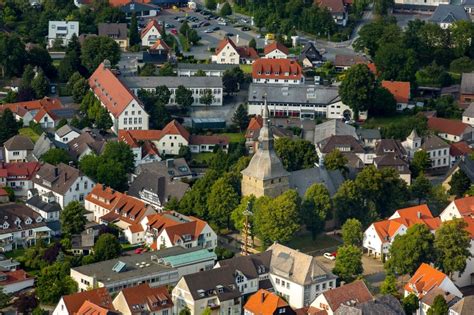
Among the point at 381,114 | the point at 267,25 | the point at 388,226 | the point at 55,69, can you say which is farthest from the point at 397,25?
the point at 388,226

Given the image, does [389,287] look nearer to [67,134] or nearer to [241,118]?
[241,118]

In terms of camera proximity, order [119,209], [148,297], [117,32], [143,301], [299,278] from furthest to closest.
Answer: [117,32], [119,209], [299,278], [148,297], [143,301]

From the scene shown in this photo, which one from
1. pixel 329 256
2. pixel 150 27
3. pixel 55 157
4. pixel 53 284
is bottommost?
pixel 329 256

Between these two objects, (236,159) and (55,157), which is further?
(236,159)

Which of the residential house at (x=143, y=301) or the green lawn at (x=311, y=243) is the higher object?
the residential house at (x=143, y=301)

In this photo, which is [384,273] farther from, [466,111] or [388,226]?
[466,111]

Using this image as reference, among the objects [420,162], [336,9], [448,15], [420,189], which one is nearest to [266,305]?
[420,189]

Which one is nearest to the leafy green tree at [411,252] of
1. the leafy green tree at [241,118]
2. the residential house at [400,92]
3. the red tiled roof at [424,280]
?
the red tiled roof at [424,280]

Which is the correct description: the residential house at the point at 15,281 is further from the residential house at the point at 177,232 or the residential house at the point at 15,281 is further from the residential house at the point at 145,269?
the residential house at the point at 177,232
